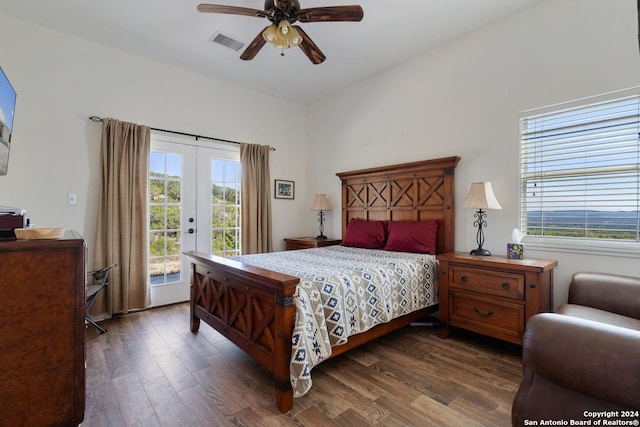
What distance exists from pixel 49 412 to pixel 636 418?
7.11 feet

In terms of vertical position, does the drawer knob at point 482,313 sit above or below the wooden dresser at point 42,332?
below

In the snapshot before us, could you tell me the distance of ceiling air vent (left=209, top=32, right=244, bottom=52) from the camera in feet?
10.2

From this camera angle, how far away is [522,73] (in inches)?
108

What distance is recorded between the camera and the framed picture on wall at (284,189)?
15.5 ft

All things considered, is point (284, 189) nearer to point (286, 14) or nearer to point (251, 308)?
point (286, 14)

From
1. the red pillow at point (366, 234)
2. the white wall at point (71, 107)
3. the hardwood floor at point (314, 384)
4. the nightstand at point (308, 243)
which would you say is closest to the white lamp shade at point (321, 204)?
the nightstand at point (308, 243)

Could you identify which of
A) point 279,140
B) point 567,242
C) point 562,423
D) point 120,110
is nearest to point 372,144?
point 279,140

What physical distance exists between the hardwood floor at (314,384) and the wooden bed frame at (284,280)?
188 millimetres

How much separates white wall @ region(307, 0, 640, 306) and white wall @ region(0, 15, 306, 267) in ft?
8.24

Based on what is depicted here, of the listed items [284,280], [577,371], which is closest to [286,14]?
[284,280]

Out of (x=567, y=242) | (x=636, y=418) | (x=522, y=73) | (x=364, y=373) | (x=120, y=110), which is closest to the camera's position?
(x=636, y=418)

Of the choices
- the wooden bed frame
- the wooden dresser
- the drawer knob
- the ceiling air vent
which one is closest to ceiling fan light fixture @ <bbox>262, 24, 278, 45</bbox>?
the ceiling air vent

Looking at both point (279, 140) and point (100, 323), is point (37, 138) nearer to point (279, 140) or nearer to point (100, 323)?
point (100, 323)

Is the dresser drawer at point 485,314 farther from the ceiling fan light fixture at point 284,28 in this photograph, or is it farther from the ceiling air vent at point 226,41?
the ceiling air vent at point 226,41
